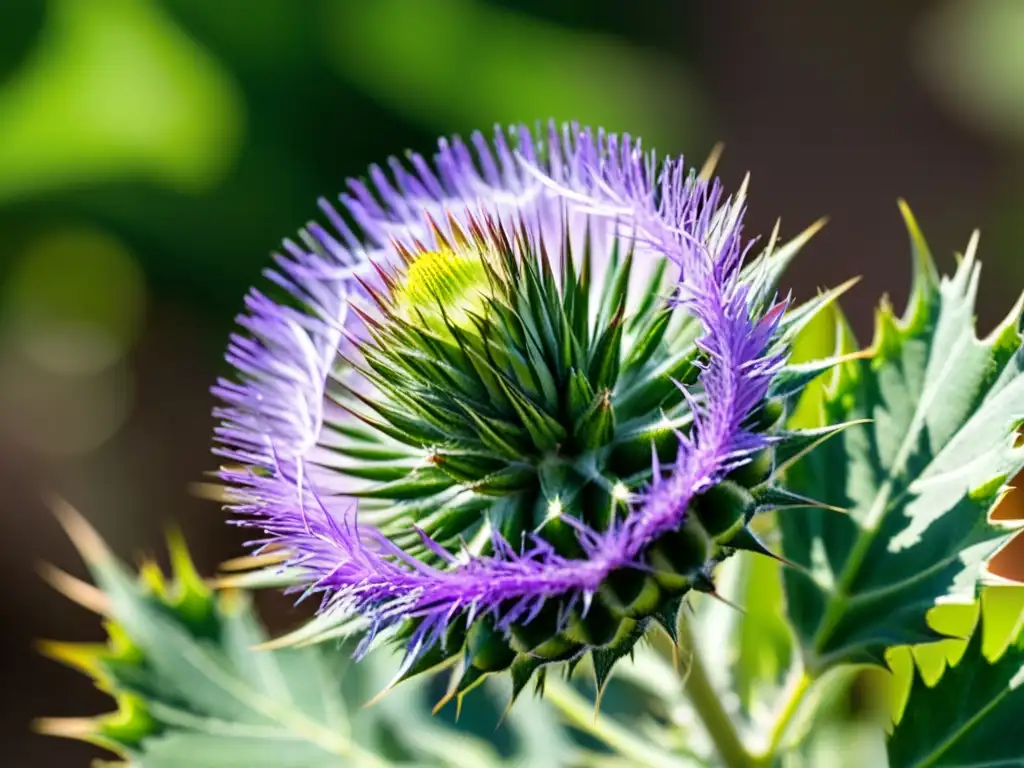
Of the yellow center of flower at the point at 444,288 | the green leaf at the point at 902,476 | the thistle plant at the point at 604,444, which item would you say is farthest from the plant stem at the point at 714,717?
the yellow center of flower at the point at 444,288

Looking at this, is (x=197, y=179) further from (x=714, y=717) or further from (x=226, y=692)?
(x=714, y=717)

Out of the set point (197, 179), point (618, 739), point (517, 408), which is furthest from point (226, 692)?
point (197, 179)

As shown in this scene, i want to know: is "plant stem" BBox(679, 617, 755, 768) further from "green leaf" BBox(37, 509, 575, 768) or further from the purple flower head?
"green leaf" BBox(37, 509, 575, 768)

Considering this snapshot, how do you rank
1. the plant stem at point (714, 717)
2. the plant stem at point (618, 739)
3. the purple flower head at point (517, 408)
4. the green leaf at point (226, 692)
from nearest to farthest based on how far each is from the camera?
the purple flower head at point (517, 408) → the plant stem at point (714, 717) → the plant stem at point (618, 739) → the green leaf at point (226, 692)

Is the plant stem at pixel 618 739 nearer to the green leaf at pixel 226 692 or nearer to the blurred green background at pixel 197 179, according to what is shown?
the green leaf at pixel 226 692

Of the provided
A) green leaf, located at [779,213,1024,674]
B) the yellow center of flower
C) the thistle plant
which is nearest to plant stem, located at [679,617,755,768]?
the thistle plant

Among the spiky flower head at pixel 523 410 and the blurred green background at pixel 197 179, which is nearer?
the spiky flower head at pixel 523 410

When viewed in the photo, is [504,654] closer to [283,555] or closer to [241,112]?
[283,555]
